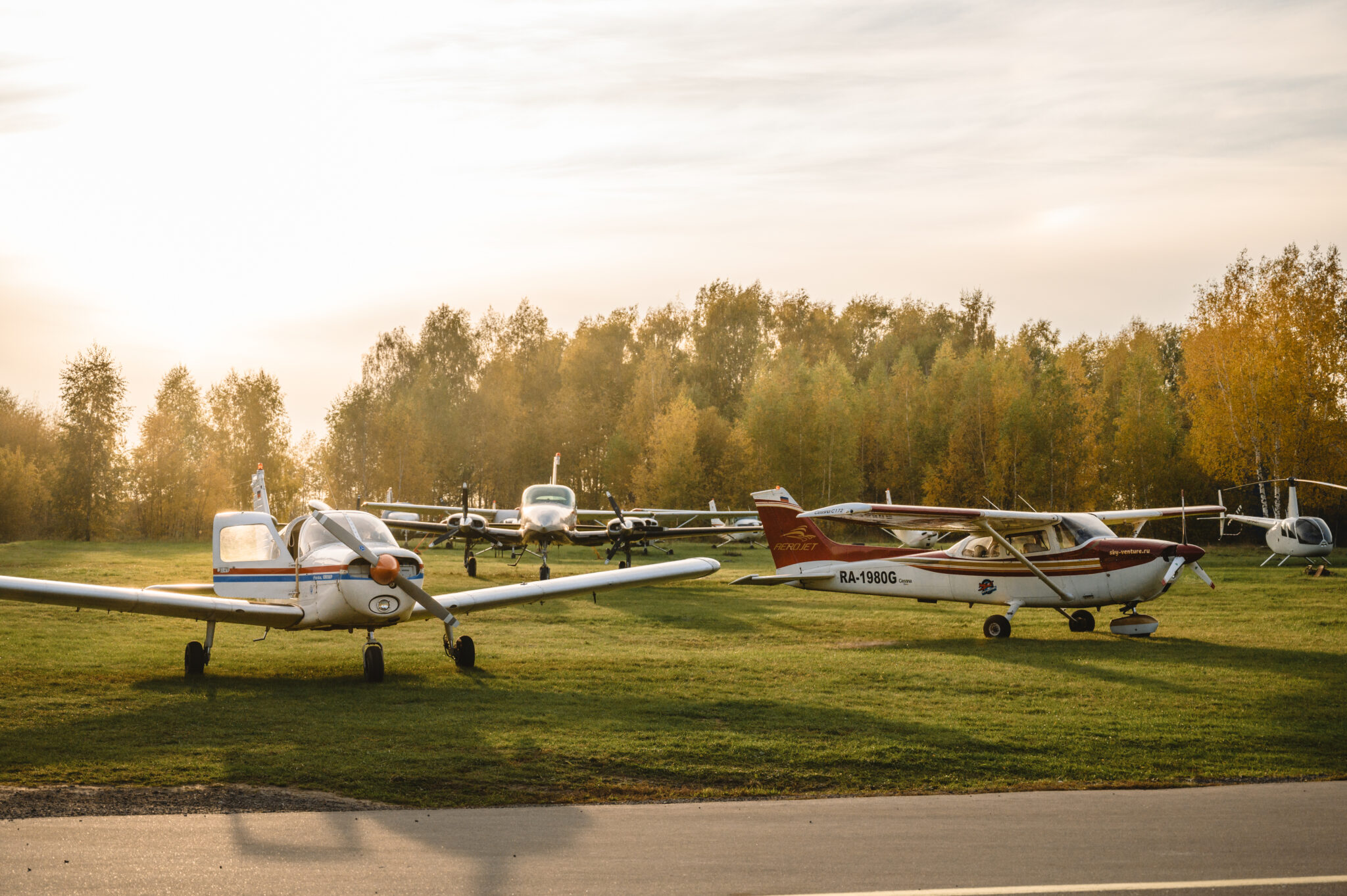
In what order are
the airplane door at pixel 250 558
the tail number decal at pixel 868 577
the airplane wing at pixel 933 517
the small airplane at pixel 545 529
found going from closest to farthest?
the airplane door at pixel 250 558, the airplane wing at pixel 933 517, the tail number decal at pixel 868 577, the small airplane at pixel 545 529

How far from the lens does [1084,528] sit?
683 inches

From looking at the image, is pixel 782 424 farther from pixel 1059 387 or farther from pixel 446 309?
pixel 446 309

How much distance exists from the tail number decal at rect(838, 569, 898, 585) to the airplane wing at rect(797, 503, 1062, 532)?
128cm

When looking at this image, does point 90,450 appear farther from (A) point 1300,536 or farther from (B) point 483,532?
(A) point 1300,536

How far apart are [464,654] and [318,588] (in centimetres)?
212

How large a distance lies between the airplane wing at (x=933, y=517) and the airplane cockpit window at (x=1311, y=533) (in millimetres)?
18399

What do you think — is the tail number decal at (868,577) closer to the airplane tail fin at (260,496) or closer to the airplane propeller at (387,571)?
the airplane propeller at (387,571)

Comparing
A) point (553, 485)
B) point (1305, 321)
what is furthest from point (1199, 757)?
point (1305, 321)

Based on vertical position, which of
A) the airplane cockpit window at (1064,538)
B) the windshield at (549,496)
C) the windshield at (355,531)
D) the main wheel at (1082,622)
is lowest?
the main wheel at (1082,622)

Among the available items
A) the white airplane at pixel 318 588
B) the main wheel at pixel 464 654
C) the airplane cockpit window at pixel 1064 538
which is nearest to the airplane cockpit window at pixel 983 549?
the airplane cockpit window at pixel 1064 538

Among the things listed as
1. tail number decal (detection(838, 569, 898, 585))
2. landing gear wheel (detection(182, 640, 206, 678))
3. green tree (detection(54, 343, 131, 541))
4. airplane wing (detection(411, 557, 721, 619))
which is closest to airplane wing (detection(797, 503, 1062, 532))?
tail number decal (detection(838, 569, 898, 585))

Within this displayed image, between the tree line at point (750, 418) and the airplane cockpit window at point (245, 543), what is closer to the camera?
the airplane cockpit window at point (245, 543)

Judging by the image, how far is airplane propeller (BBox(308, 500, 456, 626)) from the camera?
447 inches

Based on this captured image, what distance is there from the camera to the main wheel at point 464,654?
13.3 metres
